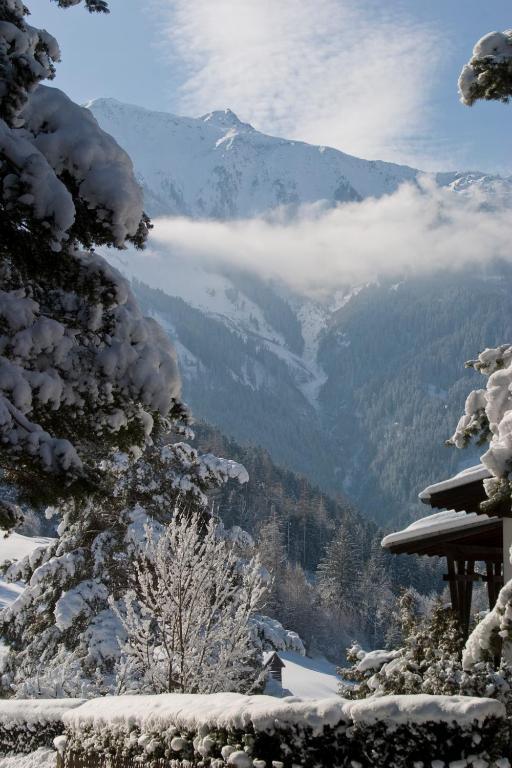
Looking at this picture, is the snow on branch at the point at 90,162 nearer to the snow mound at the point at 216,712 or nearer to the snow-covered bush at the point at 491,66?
the snow-covered bush at the point at 491,66

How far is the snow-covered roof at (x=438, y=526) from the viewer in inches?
416

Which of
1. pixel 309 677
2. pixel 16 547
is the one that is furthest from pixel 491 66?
pixel 16 547

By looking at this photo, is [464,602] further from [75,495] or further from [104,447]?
[75,495]

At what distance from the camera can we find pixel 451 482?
9383mm

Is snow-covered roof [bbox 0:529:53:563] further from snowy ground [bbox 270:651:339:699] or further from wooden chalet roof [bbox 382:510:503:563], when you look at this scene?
wooden chalet roof [bbox 382:510:503:563]

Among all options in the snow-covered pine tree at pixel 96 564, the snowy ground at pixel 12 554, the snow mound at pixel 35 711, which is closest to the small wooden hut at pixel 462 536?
the snow mound at pixel 35 711

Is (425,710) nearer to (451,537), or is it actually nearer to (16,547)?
(451,537)

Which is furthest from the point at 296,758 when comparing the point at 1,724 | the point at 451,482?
the point at 1,724

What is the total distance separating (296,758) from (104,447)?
2.99 m

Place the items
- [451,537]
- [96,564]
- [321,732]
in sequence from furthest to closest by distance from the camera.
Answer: [96,564] → [451,537] → [321,732]

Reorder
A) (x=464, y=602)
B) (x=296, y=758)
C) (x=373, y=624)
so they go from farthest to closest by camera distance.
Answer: (x=373, y=624)
(x=464, y=602)
(x=296, y=758)

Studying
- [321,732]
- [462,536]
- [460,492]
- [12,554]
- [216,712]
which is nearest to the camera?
[321,732]

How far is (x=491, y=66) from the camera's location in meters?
6.08

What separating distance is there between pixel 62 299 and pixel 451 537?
21.4 ft
